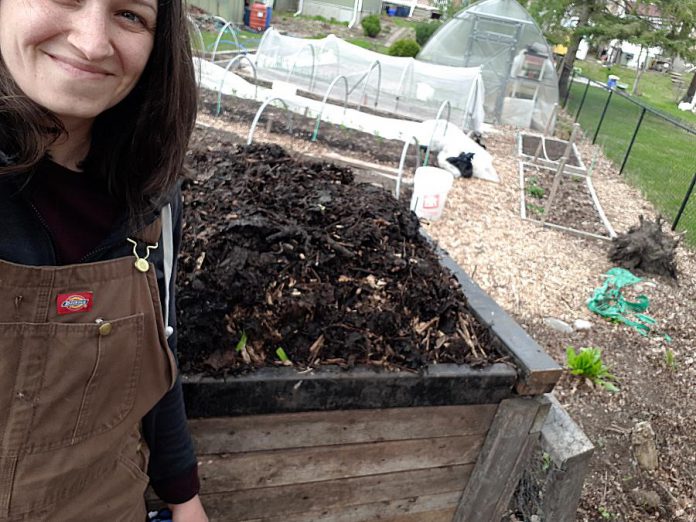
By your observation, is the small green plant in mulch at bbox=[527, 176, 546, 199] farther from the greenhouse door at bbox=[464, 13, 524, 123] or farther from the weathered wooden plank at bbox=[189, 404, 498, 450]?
the weathered wooden plank at bbox=[189, 404, 498, 450]

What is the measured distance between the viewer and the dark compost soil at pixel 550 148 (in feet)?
35.1

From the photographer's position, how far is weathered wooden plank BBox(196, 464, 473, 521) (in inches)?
72.6

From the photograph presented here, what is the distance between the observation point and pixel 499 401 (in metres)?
1.95

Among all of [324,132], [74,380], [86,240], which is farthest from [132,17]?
[324,132]

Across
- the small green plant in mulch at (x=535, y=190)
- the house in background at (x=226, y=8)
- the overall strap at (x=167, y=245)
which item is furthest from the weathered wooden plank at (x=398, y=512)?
the house in background at (x=226, y=8)

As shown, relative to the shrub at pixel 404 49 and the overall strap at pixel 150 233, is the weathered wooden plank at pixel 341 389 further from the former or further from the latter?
the shrub at pixel 404 49

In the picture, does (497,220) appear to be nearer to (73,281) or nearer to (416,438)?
(416,438)

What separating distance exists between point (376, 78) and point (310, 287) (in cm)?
1153

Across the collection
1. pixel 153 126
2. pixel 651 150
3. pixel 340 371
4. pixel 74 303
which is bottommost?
pixel 651 150

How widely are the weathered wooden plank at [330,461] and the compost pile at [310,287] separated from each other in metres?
0.32

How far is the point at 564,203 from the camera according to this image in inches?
317

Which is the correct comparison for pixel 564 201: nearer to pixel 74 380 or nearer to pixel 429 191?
pixel 429 191

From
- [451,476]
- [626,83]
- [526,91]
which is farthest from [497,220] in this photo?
[626,83]

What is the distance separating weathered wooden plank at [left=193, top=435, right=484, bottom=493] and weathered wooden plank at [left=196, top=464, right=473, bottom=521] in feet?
0.12
